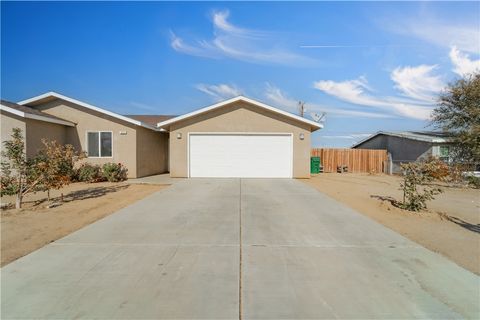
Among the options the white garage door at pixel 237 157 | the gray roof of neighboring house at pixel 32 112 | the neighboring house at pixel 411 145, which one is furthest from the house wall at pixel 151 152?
the neighboring house at pixel 411 145

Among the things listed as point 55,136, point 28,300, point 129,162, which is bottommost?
point 28,300

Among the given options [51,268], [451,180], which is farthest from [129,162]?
[451,180]

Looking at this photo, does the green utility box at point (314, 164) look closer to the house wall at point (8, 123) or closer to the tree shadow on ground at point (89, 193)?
the tree shadow on ground at point (89, 193)

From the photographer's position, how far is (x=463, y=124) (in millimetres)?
16266

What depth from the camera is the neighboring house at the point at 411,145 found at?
1880 cm

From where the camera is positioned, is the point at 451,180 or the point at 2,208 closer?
the point at 2,208

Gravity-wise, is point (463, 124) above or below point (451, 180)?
above

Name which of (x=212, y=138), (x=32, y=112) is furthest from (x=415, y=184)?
(x=32, y=112)

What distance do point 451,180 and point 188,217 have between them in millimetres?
13091

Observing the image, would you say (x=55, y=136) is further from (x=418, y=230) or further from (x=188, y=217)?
(x=418, y=230)

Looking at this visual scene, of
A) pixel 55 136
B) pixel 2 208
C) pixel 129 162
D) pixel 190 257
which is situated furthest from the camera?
pixel 129 162

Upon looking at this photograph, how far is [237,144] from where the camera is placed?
1498 centimetres

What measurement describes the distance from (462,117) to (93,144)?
19.2 meters

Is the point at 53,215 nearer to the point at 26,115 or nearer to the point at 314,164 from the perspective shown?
the point at 26,115
